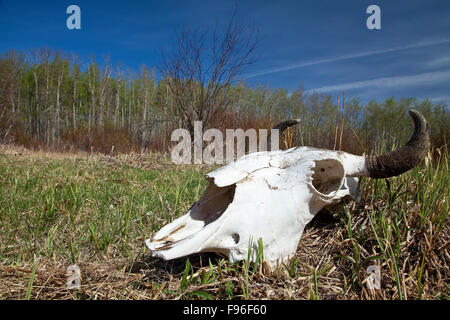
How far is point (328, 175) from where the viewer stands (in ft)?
6.90

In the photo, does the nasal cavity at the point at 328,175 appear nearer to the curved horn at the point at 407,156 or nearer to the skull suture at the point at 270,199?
the skull suture at the point at 270,199

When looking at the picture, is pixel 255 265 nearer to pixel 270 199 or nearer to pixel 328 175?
pixel 270 199

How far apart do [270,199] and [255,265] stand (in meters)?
0.39

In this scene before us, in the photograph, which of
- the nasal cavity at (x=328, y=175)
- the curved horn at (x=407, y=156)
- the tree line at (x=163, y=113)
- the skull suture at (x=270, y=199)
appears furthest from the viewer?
the tree line at (x=163, y=113)

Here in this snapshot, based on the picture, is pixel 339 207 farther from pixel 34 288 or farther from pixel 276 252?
pixel 34 288

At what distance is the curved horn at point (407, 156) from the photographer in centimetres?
188

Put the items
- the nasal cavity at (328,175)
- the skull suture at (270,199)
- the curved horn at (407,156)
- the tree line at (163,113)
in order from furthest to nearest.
Result: the tree line at (163,113)
the nasal cavity at (328,175)
the curved horn at (407,156)
the skull suture at (270,199)

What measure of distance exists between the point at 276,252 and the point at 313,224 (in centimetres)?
70

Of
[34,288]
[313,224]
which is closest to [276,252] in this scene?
[313,224]

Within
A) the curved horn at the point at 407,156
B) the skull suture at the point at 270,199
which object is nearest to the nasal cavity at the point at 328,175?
the skull suture at the point at 270,199

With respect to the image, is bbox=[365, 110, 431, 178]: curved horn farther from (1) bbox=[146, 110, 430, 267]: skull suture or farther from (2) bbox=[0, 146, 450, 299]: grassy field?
(2) bbox=[0, 146, 450, 299]: grassy field

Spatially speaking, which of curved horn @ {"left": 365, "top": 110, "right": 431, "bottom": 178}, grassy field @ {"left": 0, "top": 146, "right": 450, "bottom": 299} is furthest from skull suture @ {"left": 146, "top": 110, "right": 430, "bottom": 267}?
grassy field @ {"left": 0, "top": 146, "right": 450, "bottom": 299}

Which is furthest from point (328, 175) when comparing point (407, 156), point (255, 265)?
point (255, 265)

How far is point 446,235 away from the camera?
6.71ft
